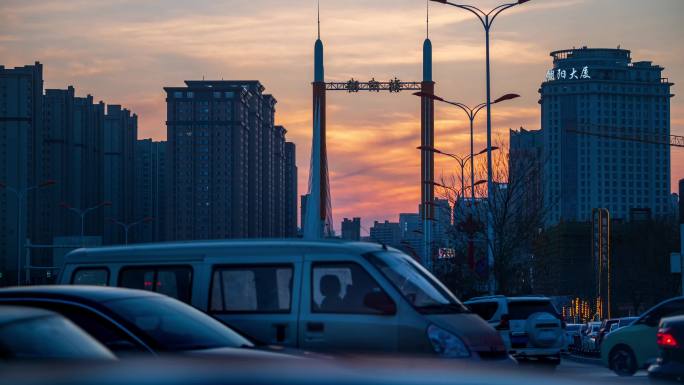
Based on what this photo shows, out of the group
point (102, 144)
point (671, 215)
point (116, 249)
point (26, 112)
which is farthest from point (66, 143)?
point (116, 249)

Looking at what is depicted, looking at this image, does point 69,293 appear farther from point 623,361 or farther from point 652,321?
point 623,361

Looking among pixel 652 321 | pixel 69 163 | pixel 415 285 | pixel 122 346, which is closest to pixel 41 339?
pixel 122 346

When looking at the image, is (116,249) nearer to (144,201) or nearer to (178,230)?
(178,230)

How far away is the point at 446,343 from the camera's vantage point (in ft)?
32.0

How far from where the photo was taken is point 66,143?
518ft

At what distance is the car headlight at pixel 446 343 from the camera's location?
969 centimetres

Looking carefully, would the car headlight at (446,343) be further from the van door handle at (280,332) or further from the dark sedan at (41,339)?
the dark sedan at (41,339)

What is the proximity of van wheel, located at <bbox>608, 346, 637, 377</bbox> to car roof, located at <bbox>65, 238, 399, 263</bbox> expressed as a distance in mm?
7862

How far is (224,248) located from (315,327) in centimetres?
123

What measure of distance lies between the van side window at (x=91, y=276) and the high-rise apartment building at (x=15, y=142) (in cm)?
11404

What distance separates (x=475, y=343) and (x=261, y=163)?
18666 cm

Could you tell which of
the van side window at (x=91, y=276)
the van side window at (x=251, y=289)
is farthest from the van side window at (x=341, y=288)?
the van side window at (x=91, y=276)

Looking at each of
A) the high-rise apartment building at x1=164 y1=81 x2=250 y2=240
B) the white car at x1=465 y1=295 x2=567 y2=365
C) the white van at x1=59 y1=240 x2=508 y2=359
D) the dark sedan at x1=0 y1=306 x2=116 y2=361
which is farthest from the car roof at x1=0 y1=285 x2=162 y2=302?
the high-rise apartment building at x1=164 y1=81 x2=250 y2=240

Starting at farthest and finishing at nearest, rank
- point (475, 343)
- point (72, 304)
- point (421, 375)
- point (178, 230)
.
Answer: point (178, 230), point (475, 343), point (72, 304), point (421, 375)
